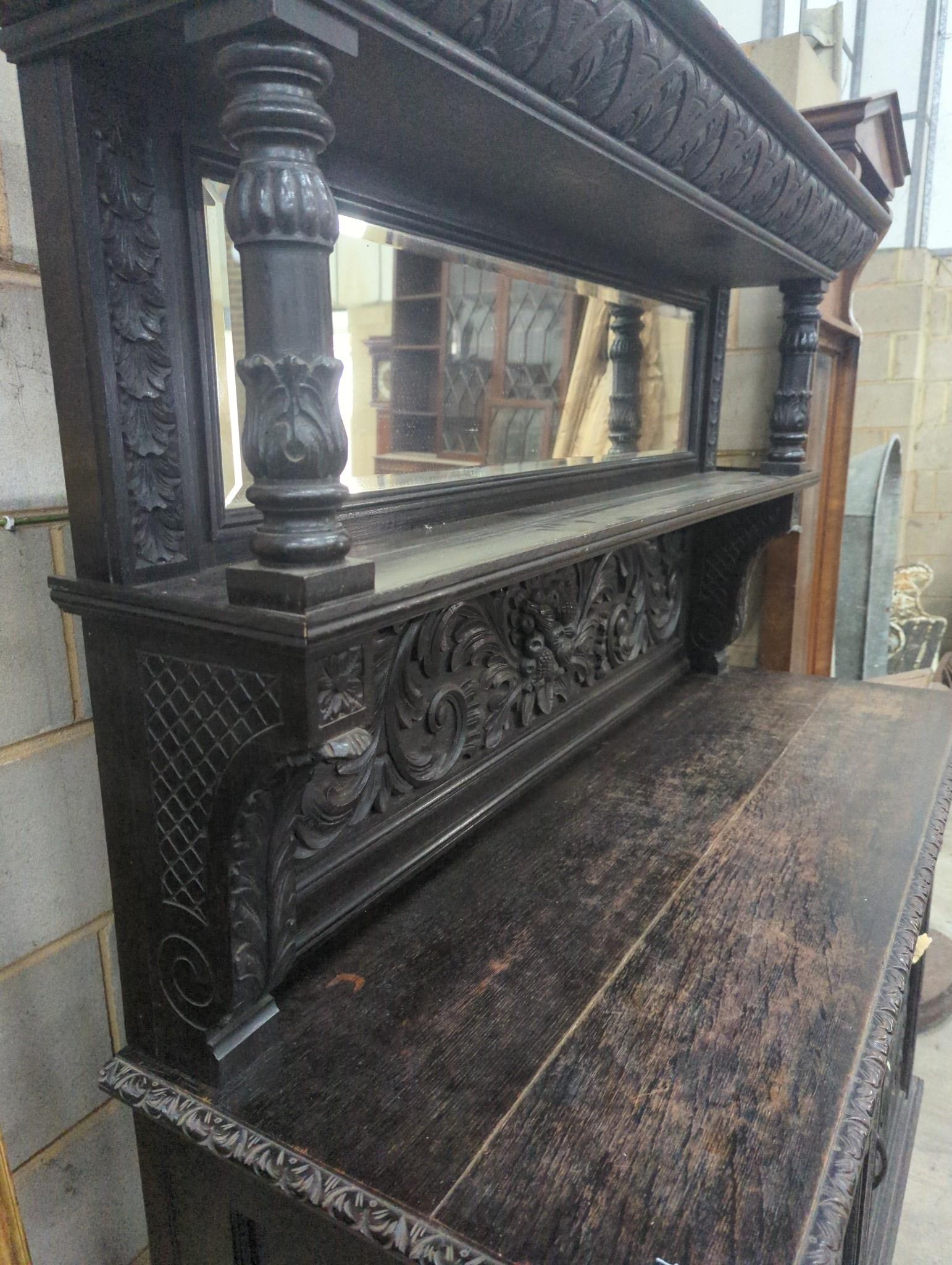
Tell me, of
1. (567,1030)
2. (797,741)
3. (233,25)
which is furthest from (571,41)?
(797,741)

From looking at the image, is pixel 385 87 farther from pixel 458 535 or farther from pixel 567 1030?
pixel 567 1030

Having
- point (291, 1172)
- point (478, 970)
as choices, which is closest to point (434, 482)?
point (478, 970)

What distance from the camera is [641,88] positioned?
2.43ft

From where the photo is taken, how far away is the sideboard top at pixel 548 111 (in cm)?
54

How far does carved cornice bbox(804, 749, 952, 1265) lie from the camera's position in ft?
1.90

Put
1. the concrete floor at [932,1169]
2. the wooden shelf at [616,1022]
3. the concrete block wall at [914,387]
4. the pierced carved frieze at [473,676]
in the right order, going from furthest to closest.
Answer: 1. the concrete block wall at [914,387]
2. the concrete floor at [932,1169]
3. the pierced carved frieze at [473,676]
4. the wooden shelf at [616,1022]

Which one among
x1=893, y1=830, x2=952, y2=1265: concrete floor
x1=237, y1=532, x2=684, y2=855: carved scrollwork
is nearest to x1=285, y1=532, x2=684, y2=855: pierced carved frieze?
x1=237, y1=532, x2=684, y2=855: carved scrollwork

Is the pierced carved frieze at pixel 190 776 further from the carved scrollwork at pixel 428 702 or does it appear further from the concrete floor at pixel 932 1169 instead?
the concrete floor at pixel 932 1169

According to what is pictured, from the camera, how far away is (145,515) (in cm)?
67

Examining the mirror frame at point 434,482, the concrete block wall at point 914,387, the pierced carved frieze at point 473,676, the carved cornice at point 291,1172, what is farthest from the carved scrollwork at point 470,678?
the concrete block wall at point 914,387

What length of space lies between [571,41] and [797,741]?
1065mm

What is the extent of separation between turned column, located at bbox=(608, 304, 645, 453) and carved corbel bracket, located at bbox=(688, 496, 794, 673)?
0.38 m

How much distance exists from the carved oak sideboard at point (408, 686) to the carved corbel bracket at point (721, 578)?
0.53m

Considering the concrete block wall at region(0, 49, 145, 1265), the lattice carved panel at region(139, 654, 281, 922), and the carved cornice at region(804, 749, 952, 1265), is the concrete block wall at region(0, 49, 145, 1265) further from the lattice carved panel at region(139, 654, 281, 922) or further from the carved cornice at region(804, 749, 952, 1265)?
the carved cornice at region(804, 749, 952, 1265)
